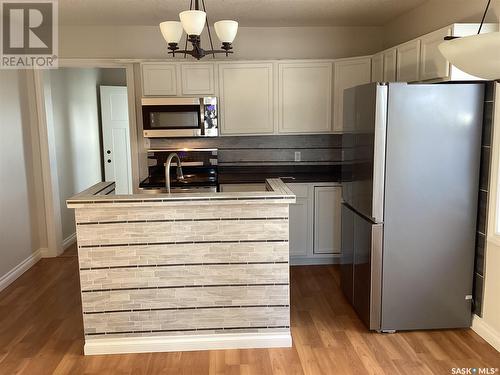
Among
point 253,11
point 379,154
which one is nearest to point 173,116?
point 253,11

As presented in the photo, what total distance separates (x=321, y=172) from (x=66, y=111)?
10.0ft

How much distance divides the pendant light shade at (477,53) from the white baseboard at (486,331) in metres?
2.14

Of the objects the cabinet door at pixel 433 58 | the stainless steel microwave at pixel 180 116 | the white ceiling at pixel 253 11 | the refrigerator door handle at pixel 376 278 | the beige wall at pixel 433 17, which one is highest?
the white ceiling at pixel 253 11

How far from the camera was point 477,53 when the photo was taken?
1252mm

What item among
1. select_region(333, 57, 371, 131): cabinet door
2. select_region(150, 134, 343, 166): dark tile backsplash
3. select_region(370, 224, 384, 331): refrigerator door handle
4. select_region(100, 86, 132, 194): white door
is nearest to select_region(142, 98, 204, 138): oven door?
select_region(150, 134, 343, 166): dark tile backsplash

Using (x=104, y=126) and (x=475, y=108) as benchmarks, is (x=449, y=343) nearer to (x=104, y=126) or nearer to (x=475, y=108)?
(x=475, y=108)

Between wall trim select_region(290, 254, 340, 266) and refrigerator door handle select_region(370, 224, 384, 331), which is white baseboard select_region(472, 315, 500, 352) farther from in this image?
wall trim select_region(290, 254, 340, 266)

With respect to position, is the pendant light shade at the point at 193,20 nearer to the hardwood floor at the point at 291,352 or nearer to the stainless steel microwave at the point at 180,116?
the hardwood floor at the point at 291,352

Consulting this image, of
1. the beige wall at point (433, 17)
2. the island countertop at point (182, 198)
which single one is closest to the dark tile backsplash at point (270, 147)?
the beige wall at point (433, 17)

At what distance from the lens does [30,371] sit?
2664 mm

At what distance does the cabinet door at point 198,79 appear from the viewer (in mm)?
4387

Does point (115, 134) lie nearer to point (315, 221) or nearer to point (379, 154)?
point (315, 221)

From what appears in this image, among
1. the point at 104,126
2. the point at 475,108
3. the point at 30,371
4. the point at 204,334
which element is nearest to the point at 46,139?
the point at 104,126

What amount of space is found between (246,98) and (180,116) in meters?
0.70
